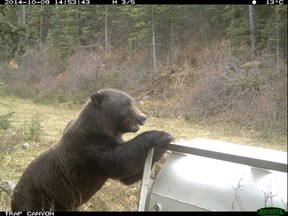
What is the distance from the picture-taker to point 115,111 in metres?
2.21

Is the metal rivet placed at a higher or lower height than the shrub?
higher

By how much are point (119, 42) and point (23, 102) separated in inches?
71.5

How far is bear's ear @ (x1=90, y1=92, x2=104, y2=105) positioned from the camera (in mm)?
2185

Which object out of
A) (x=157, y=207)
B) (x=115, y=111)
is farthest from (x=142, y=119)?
(x=157, y=207)

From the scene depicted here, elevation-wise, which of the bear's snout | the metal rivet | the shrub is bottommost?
the shrub

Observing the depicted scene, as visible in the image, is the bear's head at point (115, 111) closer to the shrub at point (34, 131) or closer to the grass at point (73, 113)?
the grass at point (73, 113)

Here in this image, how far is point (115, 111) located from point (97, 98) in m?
0.14

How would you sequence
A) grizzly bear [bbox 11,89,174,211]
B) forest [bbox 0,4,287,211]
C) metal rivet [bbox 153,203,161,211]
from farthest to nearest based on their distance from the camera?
forest [bbox 0,4,287,211] → grizzly bear [bbox 11,89,174,211] → metal rivet [bbox 153,203,161,211]

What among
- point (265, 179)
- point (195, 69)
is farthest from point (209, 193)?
point (195, 69)

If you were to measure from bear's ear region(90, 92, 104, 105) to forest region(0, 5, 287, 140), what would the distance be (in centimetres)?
160

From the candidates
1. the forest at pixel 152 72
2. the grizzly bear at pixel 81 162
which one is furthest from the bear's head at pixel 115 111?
the forest at pixel 152 72

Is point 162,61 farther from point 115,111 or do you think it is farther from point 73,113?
point 115,111

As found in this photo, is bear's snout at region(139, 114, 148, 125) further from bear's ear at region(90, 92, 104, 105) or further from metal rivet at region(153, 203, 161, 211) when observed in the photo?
metal rivet at region(153, 203, 161, 211)

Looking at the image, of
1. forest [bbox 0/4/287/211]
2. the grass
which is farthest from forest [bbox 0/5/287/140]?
the grass
